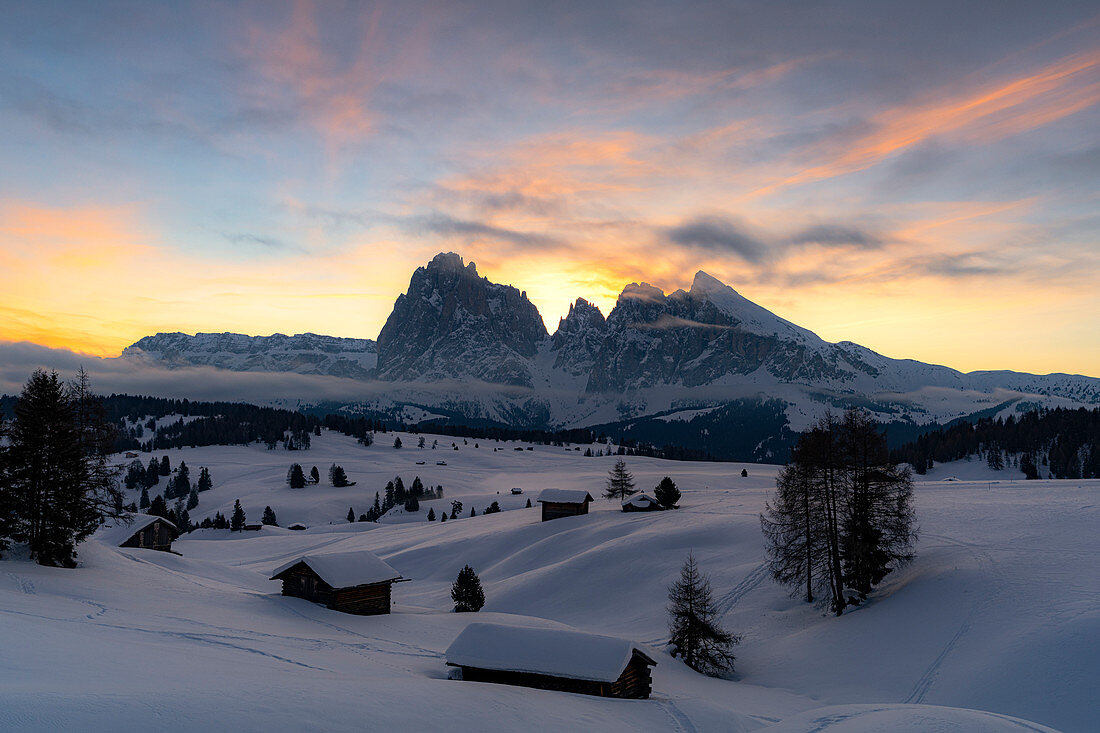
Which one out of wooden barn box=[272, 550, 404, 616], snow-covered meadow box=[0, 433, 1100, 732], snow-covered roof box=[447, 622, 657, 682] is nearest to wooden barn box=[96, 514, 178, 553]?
snow-covered meadow box=[0, 433, 1100, 732]

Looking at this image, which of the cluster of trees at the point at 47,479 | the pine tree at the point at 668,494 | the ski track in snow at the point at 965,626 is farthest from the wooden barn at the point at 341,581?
the pine tree at the point at 668,494

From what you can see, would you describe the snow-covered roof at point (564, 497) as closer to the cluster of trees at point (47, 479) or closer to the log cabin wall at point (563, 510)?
the log cabin wall at point (563, 510)

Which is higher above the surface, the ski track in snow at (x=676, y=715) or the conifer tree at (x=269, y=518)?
the ski track in snow at (x=676, y=715)

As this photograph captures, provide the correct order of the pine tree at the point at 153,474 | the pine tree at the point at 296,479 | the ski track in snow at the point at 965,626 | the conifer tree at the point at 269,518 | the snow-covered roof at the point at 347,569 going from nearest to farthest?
the ski track in snow at the point at 965,626, the snow-covered roof at the point at 347,569, the conifer tree at the point at 269,518, the pine tree at the point at 296,479, the pine tree at the point at 153,474

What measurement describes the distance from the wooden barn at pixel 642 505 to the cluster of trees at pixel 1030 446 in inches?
2778

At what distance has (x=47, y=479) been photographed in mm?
35531

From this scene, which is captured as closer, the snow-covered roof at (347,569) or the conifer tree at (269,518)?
the snow-covered roof at (347,569)

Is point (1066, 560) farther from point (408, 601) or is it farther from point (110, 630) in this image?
point (408, 601)

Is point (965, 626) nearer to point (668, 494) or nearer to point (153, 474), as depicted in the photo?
point (668, 494)

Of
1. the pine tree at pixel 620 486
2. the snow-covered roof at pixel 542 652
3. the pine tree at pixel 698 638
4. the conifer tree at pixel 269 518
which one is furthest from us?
the conifer tree at pixel 269 518

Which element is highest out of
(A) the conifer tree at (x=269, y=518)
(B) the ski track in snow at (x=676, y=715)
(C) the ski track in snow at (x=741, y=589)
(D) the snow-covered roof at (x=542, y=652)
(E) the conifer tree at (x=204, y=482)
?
(D) the snow-covered roof at (x=542, y=652)

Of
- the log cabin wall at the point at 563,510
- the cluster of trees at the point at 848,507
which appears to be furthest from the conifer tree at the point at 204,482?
the cluster of trees at the point at 848,507

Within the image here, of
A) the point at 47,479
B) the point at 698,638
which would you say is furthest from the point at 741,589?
the point at 47,479

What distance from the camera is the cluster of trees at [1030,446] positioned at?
128 metres
